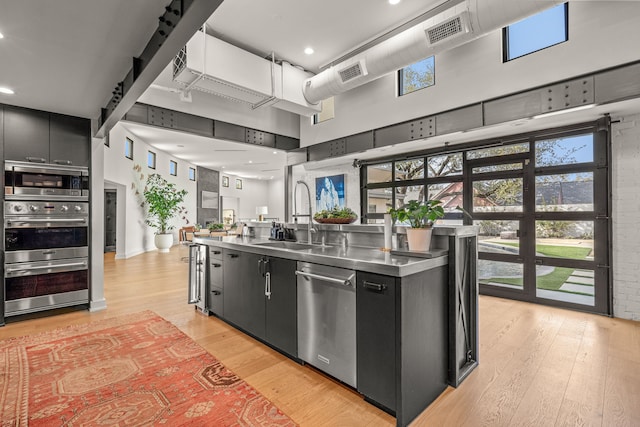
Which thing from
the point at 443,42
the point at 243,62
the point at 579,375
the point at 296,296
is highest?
the point at 243,62

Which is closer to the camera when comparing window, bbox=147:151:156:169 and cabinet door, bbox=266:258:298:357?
cabinet door, bbox=266:258:298:357

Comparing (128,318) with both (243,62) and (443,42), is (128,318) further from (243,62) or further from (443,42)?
(443,42)

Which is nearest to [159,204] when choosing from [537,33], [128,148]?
[128,148]

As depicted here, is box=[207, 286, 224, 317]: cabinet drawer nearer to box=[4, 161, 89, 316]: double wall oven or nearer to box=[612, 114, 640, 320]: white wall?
box=[4, 161, 89, 316]: double wall oven

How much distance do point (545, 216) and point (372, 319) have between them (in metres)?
3.92

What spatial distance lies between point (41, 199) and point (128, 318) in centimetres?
183

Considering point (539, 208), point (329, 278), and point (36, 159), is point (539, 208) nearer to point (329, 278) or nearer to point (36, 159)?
point (329, 278)

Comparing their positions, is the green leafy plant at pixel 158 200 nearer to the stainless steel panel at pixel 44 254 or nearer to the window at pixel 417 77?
the stainless steel panel at pixel 44 254

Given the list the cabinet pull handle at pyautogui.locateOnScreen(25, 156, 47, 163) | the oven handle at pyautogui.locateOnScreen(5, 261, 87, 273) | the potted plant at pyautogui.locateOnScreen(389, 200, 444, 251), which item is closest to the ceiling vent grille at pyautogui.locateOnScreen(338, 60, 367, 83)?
the potted plant at pyautogui.locateOnScreen(389, 200, 444, 251)

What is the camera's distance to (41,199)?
3775 millimetres

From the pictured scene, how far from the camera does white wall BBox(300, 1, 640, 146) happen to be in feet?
10.4

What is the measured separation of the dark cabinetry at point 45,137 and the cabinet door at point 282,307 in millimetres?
3241

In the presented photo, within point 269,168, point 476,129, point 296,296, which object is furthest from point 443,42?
point 269,168

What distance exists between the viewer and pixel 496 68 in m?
3.96
